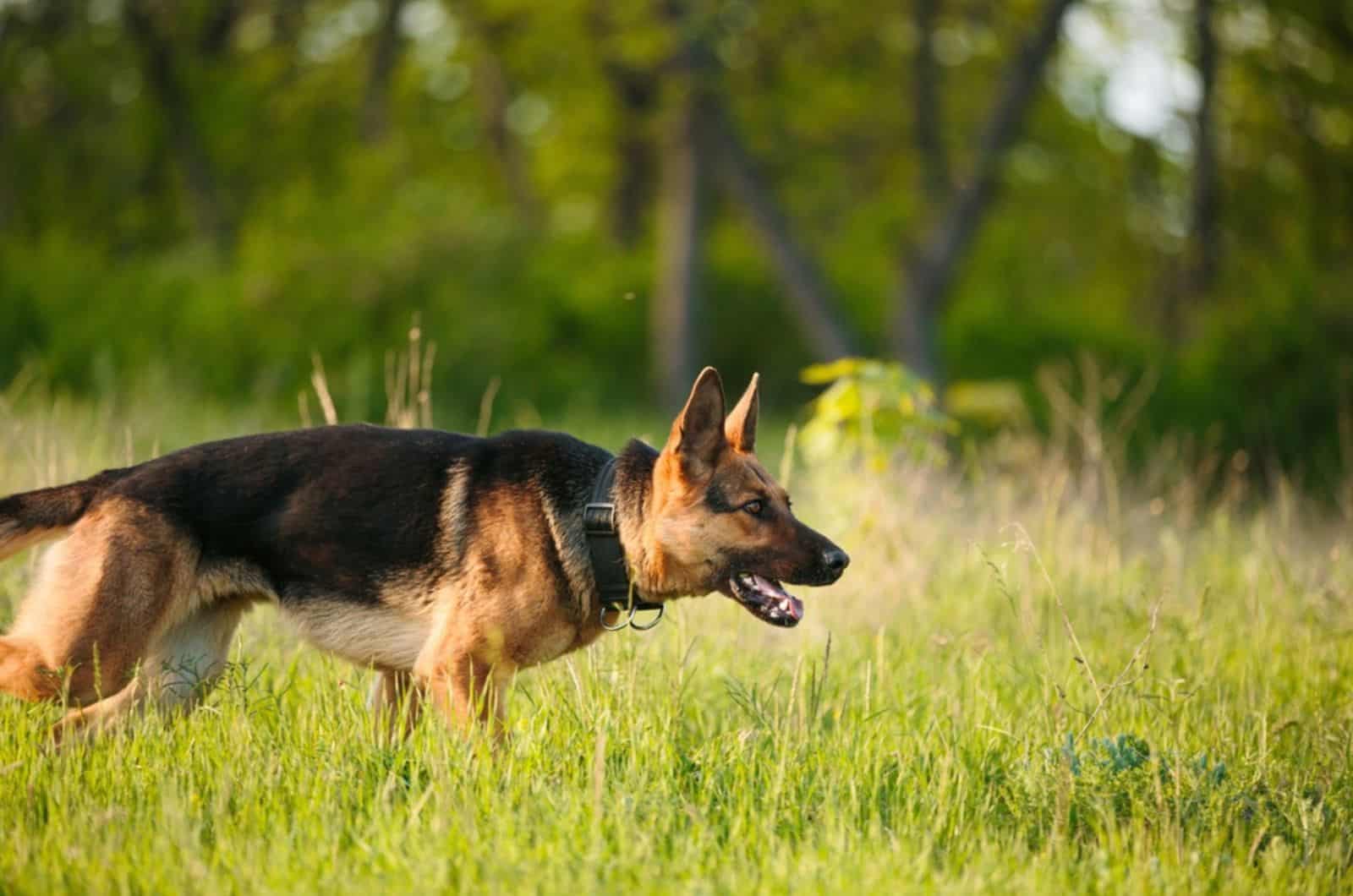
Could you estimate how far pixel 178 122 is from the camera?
2444cm

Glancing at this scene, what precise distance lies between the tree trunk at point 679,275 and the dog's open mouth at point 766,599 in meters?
14.2

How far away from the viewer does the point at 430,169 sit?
32406 mm

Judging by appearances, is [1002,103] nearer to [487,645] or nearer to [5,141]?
[487,645]

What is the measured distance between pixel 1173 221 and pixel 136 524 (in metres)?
32.8

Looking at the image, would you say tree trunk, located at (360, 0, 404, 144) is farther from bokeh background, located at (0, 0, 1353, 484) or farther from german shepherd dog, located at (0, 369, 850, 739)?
german shepherd dog, located at (0, 369, 850, 739)

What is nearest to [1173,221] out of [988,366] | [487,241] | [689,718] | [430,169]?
[988,366]

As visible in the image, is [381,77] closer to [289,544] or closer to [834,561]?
[289,544]

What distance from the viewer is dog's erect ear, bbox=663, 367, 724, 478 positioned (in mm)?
4934

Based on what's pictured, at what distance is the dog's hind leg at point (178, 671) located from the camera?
15.9 ft

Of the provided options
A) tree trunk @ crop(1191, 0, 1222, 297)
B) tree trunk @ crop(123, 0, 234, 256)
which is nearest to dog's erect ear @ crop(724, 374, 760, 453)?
tree trunk @ crop(1191, 0, 1222, 297)

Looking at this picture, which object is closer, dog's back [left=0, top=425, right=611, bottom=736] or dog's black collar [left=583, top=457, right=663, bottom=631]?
dog's back [left=0, top=425, right=611, bottom=736]

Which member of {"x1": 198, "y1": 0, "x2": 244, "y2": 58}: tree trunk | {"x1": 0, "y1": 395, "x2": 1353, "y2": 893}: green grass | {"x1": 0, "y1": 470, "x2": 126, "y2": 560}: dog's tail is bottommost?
{"x1": 0, "y1": 395, "x2": 1353, "y2": 893}: green grass

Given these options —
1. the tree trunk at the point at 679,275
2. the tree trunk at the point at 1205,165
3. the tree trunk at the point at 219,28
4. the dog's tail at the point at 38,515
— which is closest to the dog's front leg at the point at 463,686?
the dog's tail at the point at 38,515

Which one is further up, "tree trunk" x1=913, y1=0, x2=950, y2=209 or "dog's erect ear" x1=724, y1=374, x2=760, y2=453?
"tree trunk" x1=913, y1=0, x2=950, y2=209
